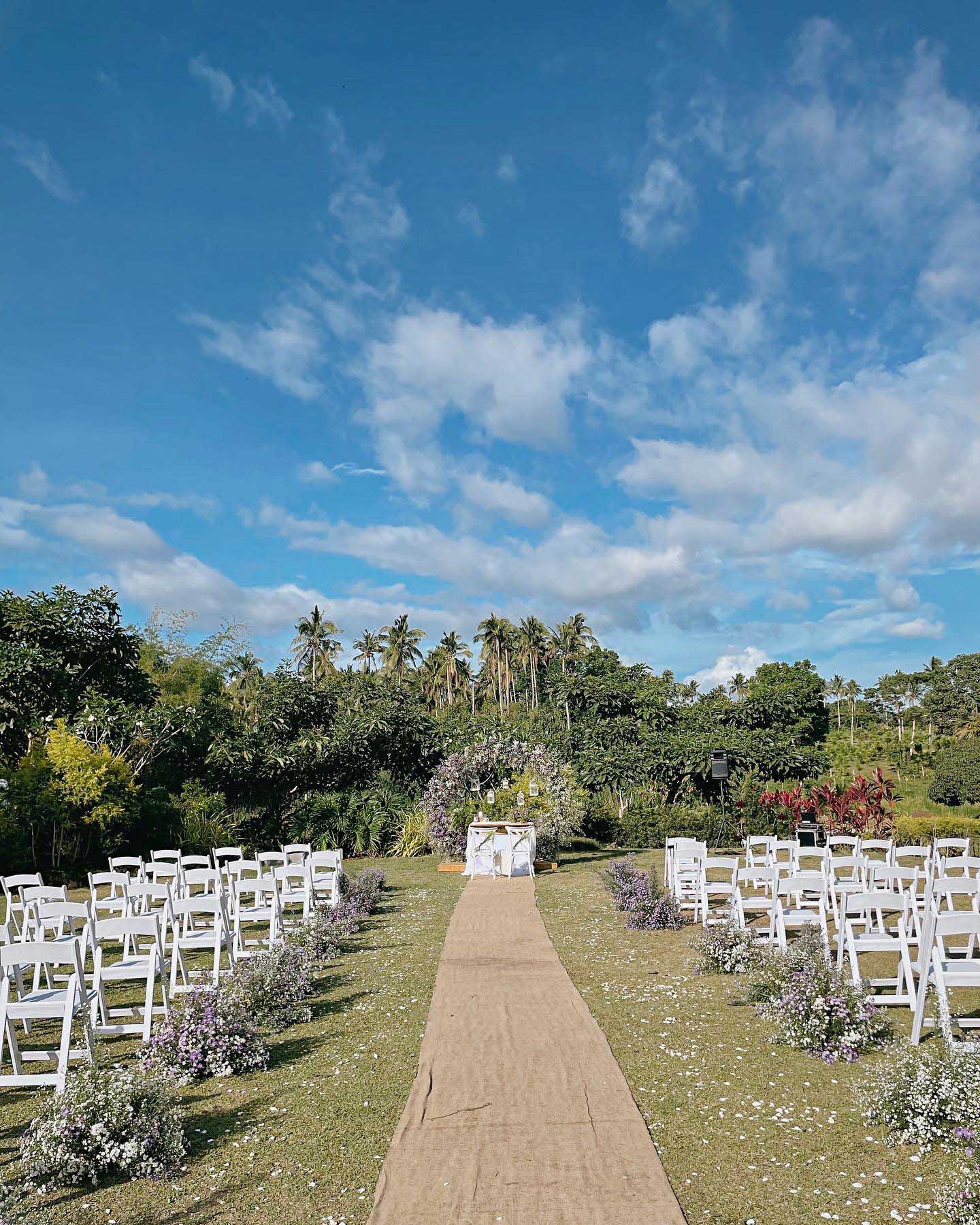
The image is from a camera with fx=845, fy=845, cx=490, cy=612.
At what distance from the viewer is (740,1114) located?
5.03m

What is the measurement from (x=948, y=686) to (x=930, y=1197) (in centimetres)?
4765

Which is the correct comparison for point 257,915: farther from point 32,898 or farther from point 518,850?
point 518,850

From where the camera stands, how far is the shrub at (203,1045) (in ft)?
19.4

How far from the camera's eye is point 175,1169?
451 centimetres

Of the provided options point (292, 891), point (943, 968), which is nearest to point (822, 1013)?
point (943, 968)

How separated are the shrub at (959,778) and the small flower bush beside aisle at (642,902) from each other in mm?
14970

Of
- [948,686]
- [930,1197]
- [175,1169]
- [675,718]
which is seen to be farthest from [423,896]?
[948,686]

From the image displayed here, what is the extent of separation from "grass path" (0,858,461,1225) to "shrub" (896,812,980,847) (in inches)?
531

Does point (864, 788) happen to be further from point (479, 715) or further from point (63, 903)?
point (63, 903)

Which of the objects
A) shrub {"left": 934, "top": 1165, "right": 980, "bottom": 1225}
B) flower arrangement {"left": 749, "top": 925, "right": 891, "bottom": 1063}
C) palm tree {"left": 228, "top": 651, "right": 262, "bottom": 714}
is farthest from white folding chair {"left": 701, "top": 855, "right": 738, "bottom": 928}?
palm tree {"left": 228, "top": 651, "right": 262, "bottom": 714}

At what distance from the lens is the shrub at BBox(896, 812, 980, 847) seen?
1766cm

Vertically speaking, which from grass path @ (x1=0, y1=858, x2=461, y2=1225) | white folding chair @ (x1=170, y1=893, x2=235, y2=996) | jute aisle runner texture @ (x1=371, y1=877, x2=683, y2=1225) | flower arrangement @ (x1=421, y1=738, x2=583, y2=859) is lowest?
grass path @ (x1=0, y1=858, x2=461, y2=1225)

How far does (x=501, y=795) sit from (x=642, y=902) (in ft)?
25.4

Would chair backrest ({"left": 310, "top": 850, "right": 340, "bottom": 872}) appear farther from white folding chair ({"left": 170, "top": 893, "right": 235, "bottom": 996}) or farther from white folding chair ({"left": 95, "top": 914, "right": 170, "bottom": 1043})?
white folding chair ({"left": 95, "top": 914, "right": 170, "bottom": 1043})
